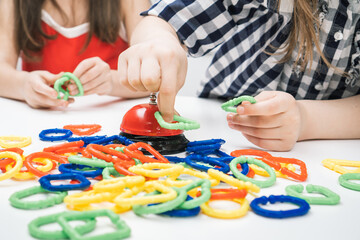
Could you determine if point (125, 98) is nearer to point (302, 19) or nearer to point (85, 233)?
point (302, 19)

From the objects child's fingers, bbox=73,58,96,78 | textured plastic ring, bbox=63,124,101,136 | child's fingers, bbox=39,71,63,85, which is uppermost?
child's fingers, bbox=73,58,96,78

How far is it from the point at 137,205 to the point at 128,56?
307mm

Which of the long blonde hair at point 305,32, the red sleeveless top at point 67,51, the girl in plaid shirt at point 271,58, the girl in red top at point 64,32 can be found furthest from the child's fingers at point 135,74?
the red sleeveless top at point 67,51

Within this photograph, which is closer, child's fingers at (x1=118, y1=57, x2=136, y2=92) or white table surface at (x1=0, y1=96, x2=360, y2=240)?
white table surface at (x1=0, y1=96, x2=360, y2=240)

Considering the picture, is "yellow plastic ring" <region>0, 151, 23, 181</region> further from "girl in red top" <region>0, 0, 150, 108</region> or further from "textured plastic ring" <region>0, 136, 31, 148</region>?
"girl in red top" <region>0, 0, 150, 108</region>

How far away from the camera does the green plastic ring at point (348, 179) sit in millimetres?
489

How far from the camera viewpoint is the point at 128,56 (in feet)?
2.01

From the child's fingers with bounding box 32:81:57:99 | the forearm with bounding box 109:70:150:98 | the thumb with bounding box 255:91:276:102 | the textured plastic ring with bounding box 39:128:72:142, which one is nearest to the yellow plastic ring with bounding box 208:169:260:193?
the thumb with bounding box 255:91:276:102

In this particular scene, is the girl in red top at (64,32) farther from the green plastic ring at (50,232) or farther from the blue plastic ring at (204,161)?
the green plastic ring at (50,232)

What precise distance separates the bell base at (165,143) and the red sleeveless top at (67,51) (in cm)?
75

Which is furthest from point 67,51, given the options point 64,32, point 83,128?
point 83,128

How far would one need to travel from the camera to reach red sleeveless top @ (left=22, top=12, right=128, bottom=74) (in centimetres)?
129

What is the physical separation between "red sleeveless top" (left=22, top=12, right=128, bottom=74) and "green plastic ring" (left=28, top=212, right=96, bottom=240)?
39.1 inches

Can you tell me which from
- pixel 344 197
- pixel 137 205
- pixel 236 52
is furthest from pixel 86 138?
pixel 236 52
